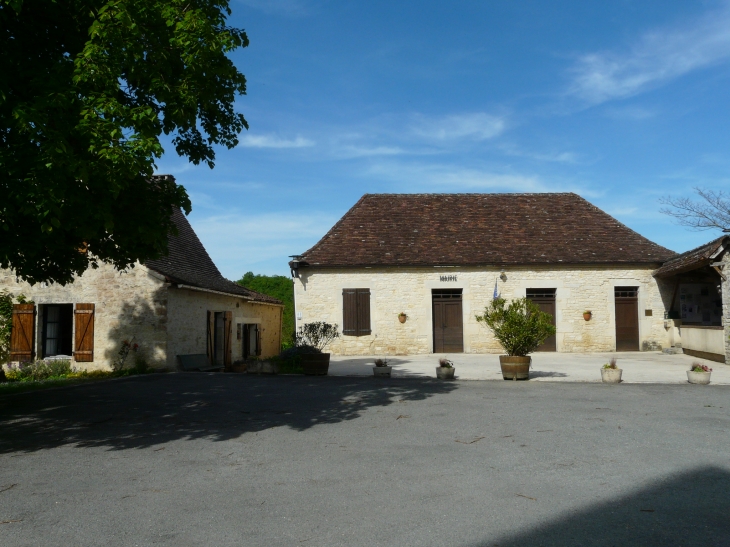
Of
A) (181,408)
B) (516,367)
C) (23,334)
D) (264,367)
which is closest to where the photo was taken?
(181,408)

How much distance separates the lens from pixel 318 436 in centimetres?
706

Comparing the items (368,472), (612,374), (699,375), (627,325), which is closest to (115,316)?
(612,374)

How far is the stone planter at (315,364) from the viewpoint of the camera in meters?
14.2

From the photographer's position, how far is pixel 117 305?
16266 millimetres

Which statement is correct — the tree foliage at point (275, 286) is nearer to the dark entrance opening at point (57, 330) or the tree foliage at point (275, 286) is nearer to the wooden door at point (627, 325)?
the dark entrance opening at point (57, 330)

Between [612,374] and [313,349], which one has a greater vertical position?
[313,349]

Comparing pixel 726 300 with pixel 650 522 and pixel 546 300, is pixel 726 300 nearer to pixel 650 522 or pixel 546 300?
pixel 546 300

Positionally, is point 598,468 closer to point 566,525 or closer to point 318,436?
point 566,525

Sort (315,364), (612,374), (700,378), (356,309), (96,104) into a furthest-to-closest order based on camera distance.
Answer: (356,309), (315,364), (612,374), (700,378), (96,104)

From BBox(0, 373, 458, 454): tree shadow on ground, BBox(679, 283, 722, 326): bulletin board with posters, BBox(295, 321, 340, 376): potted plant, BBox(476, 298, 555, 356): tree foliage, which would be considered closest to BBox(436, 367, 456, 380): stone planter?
BBox(0, 373, 458, 454): tree shadow on ground

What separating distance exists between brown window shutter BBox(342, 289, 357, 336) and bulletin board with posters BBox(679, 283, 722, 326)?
10363 millimetres

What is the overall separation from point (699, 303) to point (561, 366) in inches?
282

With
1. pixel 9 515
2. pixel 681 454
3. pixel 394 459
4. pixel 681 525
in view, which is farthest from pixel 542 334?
pixel 9 515

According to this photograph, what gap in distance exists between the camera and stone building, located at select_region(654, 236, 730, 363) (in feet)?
53.8
